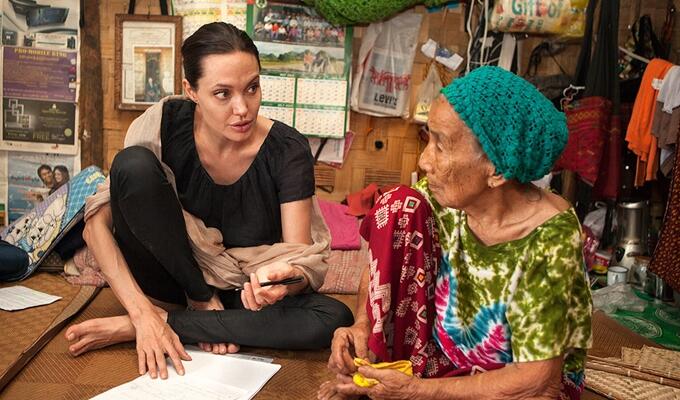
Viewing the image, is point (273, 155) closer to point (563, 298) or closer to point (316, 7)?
point (563, 298)

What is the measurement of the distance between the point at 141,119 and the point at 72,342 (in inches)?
26.8

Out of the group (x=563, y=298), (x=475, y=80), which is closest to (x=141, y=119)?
(x=475, y=80)

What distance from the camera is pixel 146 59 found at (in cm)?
318

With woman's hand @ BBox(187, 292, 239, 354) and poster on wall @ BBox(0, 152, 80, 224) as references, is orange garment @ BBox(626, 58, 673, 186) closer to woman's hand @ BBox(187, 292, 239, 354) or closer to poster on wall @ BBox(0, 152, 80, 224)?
woman's hand @ BBox(187, 292, 239, 354)

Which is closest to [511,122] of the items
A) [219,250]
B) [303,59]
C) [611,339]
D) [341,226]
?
[219,250]

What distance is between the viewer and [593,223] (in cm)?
339

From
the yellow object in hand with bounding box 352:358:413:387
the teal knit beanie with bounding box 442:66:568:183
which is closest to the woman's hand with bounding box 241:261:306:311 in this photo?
the yellow object in hand with bounding box 352:358:413:387

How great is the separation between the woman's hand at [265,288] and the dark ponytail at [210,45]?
56 centimetres

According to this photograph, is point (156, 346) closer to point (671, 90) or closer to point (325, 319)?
point (325, 319)

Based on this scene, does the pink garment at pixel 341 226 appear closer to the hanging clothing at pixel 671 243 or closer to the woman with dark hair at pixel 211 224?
the woman with dark hair at pixel 211 224

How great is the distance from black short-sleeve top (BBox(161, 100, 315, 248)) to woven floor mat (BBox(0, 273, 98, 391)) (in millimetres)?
568

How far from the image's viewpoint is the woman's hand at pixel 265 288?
1541 millimetres

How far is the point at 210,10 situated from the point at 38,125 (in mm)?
1078

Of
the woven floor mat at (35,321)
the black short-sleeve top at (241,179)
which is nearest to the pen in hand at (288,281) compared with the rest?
the black short-sleeve top at (241,179)
